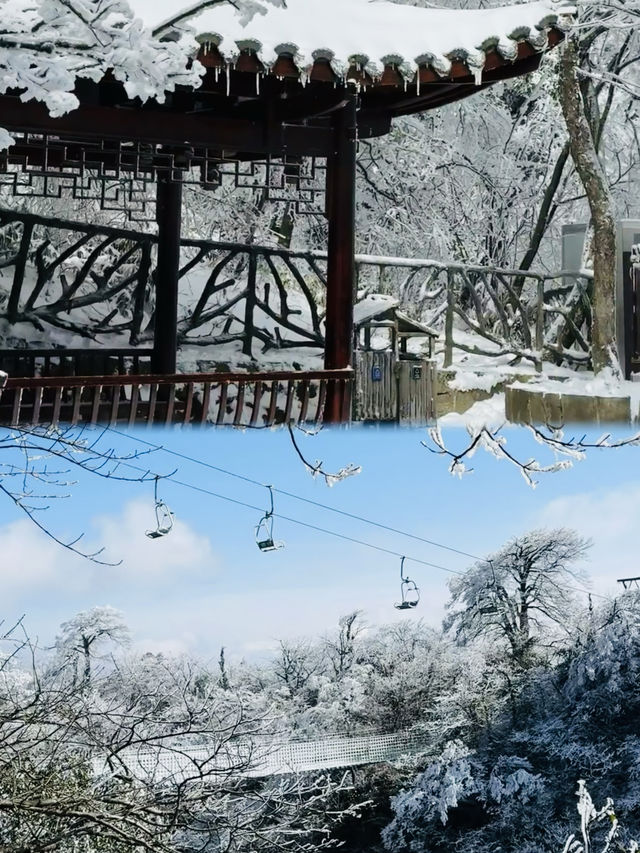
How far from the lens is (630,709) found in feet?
39.1

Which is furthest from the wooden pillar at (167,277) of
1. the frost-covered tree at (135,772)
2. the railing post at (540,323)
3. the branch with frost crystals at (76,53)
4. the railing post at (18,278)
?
the branch with frost crystals at (76,53)

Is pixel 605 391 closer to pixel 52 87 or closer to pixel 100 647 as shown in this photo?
pixel 52 87

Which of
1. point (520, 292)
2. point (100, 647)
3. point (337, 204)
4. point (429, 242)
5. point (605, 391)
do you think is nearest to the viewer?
point (337, 204)

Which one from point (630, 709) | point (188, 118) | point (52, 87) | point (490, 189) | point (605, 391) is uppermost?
point (490, 189)

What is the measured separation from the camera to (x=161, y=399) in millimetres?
4855

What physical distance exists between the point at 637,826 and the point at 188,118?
999cm

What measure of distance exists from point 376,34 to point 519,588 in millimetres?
11450

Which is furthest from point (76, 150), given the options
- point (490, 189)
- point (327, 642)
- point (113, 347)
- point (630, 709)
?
point (327, 642)

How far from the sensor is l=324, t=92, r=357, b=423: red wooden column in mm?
4254

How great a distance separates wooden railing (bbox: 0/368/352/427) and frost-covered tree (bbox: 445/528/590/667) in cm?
961

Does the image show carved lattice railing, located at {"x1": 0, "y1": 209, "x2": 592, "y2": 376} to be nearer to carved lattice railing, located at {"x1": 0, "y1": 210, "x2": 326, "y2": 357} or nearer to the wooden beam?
carved lattice railing, located at {"x1": 0, "y1": 210, "x2": 326, "y2": 357}

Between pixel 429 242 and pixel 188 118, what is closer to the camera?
pixel 188 118

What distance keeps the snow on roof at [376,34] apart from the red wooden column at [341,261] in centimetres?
35

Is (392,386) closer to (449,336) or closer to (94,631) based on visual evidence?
(449,336)
